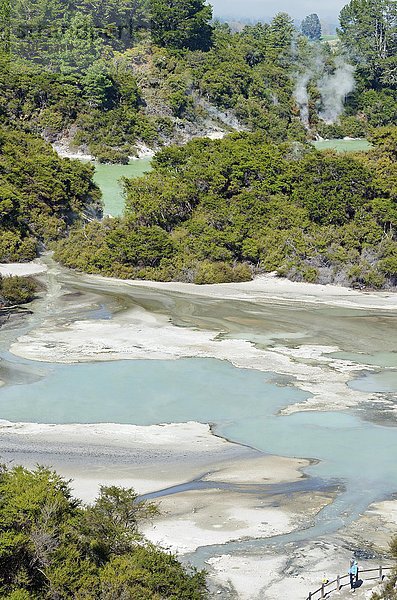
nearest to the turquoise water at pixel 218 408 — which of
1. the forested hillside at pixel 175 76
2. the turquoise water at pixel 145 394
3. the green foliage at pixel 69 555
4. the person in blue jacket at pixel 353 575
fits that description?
the turquoise water at pixel 145 394

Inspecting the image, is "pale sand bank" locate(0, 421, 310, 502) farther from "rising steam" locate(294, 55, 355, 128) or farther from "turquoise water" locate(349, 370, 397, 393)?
"rising steam" locate(294, 55, 355, 128)

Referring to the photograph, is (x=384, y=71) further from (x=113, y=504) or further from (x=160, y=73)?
(x=113, y=504)

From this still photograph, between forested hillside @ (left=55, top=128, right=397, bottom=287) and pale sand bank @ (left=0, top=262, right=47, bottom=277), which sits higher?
forested hillside @ (left=55, top=128, right=397, bottom=287)

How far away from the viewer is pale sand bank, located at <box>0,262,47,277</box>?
4125cm

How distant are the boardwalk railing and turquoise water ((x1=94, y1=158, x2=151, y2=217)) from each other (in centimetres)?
3656

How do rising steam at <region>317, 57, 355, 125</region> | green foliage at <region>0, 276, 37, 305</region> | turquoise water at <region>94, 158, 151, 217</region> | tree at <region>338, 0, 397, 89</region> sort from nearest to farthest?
green foliage at <region>0, 276, 37, 305</region> → turquoise water at <region>94, 158, 151, 217</region> → rising steam at <region>317, 57, 355, 125</region> → tree at <region>338, 0, 397, 89</region>

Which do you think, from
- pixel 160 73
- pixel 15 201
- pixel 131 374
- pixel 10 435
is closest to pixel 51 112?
pixel 160 73

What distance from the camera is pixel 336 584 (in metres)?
15.0

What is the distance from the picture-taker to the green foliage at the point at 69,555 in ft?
42.5

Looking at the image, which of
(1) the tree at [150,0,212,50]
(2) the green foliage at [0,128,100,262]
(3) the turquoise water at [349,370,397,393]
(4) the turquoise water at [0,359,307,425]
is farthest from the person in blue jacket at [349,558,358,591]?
(1) the tree at [150,0,212,50]

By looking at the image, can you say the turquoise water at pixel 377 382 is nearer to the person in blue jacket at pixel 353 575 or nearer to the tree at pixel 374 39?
the person in blue jacket at pixel 353 575

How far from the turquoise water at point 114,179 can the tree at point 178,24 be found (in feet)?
62.2

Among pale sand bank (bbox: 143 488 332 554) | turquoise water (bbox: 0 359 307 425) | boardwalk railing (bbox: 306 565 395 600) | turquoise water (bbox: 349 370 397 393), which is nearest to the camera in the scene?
boardwalk railing (bbox: 306 565 395 600)

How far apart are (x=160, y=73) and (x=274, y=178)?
3822 cm
